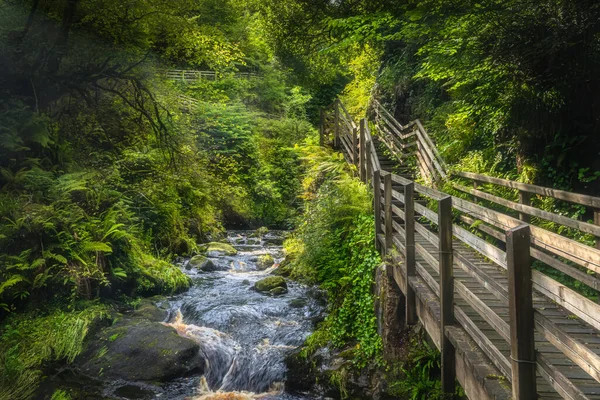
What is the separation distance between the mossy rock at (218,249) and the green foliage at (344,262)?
502 cm

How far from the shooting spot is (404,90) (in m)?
14.8

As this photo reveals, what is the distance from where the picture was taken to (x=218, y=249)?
51.2ft

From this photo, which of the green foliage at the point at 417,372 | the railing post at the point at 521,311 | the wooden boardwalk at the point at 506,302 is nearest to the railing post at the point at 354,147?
the wooden boardwalk at the point at 506,302

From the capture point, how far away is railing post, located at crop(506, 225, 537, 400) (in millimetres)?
2701

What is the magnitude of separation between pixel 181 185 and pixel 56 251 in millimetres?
6670

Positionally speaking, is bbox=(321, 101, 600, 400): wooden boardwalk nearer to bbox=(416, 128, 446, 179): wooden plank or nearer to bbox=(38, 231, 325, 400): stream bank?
bbox=(416, 128, 446, 179): wooden plank

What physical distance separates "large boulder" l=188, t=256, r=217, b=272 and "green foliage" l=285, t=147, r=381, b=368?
3793 mm

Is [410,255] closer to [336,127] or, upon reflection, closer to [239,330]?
[239,330]

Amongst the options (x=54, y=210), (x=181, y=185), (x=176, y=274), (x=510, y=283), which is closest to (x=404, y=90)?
(x=181, y=185)

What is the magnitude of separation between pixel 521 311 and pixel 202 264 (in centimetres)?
1182

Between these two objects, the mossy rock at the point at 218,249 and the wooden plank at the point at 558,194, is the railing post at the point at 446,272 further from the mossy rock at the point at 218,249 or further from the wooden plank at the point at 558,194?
the mossy rock at the point at 218,249

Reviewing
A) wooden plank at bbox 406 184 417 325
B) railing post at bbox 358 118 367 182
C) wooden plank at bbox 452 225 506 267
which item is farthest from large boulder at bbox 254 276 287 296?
wooden plank at bbox 452 225 506 267

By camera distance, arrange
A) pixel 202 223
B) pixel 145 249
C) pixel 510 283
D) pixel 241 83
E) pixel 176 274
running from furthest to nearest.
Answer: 1. pixel 241 83
2. pixel 202 223
3. pixel 145 249
4. pixel 176 274
5. pixel 510 283

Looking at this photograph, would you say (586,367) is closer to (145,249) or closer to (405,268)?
(405,268)
